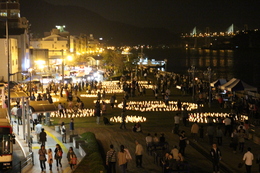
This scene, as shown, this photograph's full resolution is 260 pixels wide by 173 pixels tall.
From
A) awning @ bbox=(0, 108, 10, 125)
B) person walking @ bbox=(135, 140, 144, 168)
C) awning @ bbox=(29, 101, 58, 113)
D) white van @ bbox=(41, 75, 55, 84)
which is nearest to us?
awning @ bbox=(0, 108, 10, 125)

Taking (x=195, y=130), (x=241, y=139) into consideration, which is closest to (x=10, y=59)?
(x=195, y=130)

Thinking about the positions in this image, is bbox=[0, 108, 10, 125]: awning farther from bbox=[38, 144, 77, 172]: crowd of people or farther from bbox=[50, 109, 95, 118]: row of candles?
bbox=[50, 109, 95, 118]: row of candles

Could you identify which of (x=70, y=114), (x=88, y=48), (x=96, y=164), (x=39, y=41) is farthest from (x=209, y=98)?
(x=88, y=48)

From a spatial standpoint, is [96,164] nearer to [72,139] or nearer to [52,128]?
[72,139]

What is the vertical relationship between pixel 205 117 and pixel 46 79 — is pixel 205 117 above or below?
below

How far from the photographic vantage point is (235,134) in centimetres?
1864

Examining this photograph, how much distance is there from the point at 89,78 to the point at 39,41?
161ft

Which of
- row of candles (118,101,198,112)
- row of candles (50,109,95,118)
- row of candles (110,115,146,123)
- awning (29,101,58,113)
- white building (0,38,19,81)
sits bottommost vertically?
row of candles (110,115,146,123)

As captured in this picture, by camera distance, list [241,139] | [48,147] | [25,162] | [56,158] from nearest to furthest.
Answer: [56,158] → [25,162] → [241,139] → [48,147]

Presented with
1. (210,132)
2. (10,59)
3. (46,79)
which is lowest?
(210,132)

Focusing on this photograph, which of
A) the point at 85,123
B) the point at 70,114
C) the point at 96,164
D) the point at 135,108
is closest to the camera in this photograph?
the point at 96,164

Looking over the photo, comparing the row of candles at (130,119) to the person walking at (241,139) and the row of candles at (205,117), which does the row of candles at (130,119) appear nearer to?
the row of candles at (205,117)

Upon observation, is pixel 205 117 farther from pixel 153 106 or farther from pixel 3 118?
pixel 3 118

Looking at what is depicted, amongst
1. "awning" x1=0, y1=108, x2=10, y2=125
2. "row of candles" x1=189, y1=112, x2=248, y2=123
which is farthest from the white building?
"awning" x1=0, y1=108, x2=10, y2=125
